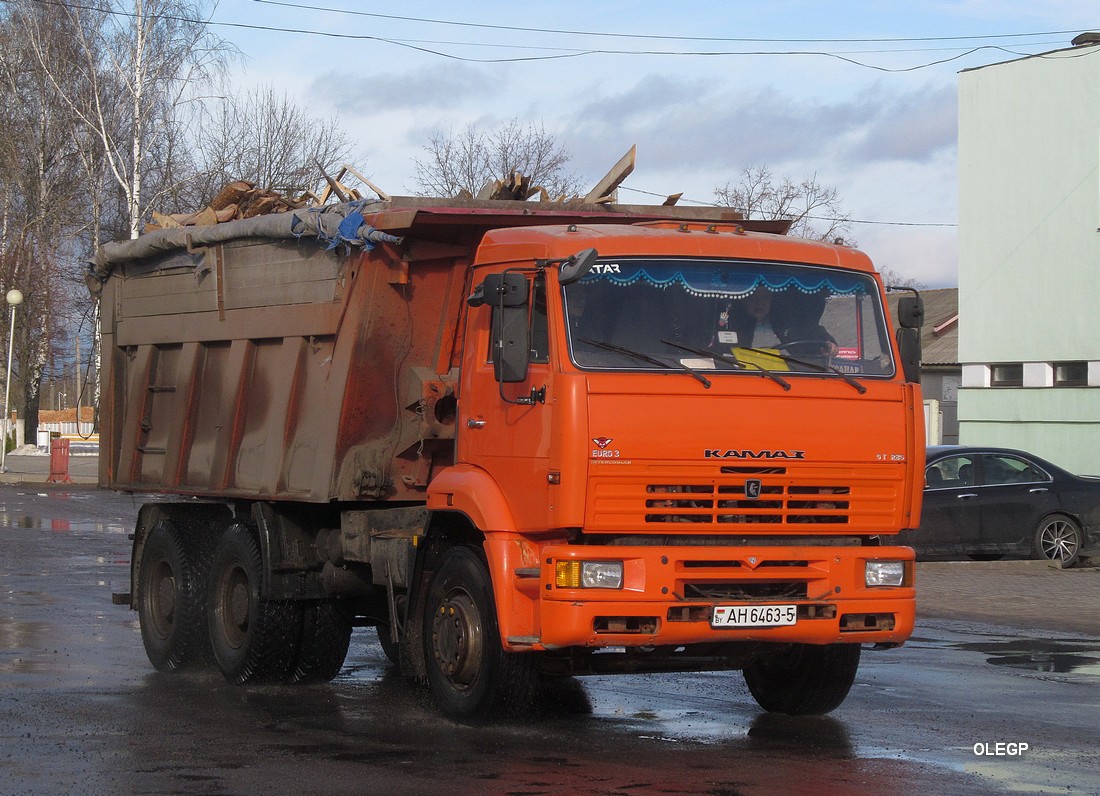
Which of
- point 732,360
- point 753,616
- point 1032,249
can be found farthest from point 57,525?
point 753,616

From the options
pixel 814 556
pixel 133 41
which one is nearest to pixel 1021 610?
pixel 814 556

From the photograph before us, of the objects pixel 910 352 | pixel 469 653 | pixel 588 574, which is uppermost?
pixel 910 352

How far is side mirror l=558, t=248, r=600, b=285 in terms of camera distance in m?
7.64

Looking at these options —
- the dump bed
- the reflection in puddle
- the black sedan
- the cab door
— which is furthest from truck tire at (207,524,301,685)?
the reflection in puddle

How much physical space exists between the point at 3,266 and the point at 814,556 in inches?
1868

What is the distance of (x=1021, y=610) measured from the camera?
14812 millimetres

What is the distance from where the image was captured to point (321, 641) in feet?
33.6

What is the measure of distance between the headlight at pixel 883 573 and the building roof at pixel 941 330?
35613 millimetres

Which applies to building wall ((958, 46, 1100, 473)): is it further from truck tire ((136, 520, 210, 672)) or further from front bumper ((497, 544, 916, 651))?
front bumper ((497, 544, 916, 651))

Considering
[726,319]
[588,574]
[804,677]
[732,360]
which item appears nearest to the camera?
[588,574]

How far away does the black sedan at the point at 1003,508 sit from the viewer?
17938 millimetres

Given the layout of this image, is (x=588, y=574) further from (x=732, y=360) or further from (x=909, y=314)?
(x=909, y=314)

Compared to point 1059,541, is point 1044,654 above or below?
below

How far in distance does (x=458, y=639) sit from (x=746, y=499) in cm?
175
